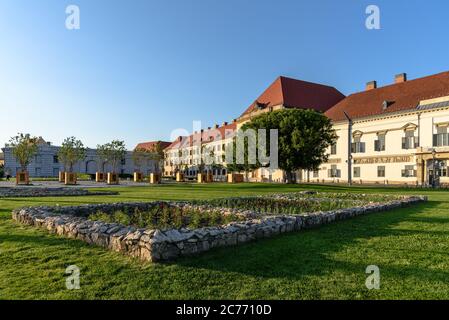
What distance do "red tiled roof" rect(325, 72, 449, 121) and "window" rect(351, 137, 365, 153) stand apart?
11.7 feet

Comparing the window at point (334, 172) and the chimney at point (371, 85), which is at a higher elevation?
the chimney at point (371, 85)

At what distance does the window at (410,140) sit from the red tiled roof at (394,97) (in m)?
3.20

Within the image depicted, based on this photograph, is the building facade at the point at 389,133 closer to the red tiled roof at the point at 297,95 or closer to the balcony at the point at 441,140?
the balcony at the point at 441,140

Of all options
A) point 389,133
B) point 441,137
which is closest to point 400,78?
point 389,133

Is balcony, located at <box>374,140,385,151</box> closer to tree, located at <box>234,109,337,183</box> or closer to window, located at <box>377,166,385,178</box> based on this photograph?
window, located at <box>377,166,385,178</box>

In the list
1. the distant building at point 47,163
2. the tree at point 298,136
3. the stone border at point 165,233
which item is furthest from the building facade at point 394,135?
the distant building at point 47,163

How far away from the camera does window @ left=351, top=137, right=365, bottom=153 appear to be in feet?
165

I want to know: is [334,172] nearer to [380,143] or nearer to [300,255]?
[380,143]

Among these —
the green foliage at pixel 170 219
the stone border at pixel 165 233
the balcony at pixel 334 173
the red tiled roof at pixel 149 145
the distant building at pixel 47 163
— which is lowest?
the green foliage at pixel 170 219

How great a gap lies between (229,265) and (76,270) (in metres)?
2.71

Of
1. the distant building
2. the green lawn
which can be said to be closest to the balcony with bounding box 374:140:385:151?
the green lawn

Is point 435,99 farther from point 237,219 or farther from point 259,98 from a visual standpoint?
point 237,219

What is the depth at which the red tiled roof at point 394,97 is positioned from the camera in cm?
4338
